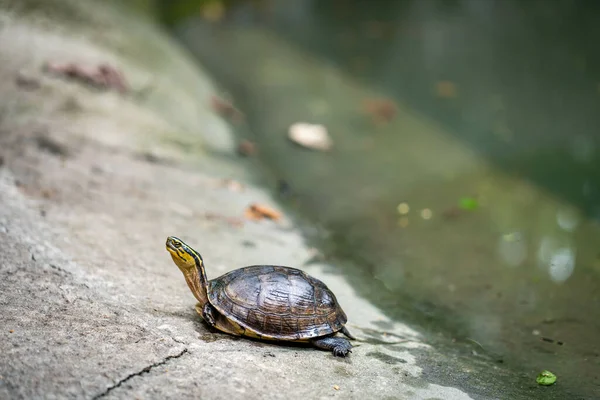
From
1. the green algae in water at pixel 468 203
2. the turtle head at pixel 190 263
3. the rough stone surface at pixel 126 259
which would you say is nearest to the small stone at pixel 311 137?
the rough stone surface at pixel 126 259

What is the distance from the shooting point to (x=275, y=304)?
13.8 feet

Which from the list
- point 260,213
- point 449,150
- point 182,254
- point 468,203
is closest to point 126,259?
point 182,254

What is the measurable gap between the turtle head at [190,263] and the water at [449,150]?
2.12 meters

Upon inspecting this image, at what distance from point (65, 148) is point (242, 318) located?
4248mm

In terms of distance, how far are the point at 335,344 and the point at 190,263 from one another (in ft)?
3.98

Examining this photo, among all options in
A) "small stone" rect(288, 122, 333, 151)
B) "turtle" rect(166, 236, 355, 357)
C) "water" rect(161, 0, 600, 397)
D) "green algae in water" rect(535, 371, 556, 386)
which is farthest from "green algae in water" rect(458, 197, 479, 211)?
"turtle" rect(166, 236, 355, 357)

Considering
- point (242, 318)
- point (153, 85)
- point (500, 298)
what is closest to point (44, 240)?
point (242, 318)

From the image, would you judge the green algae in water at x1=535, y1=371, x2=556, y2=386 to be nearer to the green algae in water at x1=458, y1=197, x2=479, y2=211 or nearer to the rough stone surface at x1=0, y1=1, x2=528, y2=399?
the rough stone surface at x1=0, y1=1, x2=528, y2=399

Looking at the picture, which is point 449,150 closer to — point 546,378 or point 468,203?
point 468,203

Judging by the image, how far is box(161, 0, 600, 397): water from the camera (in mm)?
5992

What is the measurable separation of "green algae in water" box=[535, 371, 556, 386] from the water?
0.13 m

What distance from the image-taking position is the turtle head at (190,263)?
4309 millimetres

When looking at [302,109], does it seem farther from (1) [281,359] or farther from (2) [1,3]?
(1) [281,359]

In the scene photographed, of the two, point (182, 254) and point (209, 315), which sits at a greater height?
point (182, 254)
